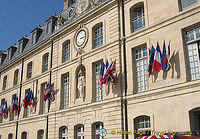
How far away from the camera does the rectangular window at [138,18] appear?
13294 mm

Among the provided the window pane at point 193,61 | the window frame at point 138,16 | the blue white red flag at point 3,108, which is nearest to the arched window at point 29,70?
the blue white red flag at point 3,108

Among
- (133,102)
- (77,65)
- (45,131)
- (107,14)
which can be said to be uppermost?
(107,14)

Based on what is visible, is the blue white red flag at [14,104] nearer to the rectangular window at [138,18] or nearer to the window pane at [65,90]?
the window pane at [65,90]

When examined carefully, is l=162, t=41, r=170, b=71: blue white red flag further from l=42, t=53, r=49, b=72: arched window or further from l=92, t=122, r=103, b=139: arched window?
l=42, t=53, r=49, b=72: arched window

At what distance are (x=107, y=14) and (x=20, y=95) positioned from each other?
11.6 m

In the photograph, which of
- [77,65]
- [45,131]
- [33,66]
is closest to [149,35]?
[77,65]

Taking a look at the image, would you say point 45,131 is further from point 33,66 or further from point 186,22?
point 186,22

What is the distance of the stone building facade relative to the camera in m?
10.6

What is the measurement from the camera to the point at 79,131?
1512 centimetres

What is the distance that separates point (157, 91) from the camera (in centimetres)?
1119

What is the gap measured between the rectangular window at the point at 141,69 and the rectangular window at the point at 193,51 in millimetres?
2293

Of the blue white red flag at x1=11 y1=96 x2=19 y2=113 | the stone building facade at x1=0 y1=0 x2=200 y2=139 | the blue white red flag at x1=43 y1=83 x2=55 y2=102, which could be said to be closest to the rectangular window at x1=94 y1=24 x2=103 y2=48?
the stone building facade at x1=0 y1=0 x2=200 y2=139

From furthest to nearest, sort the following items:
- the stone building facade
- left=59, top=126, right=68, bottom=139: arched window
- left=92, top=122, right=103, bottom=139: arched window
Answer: left=59, top=126, right=68, bottom=139: arched window → left=92, top=122, right=103, bottom=139: arched window → the stone building facade

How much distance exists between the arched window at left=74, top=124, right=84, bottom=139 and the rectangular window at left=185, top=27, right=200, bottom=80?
24.0 feet
